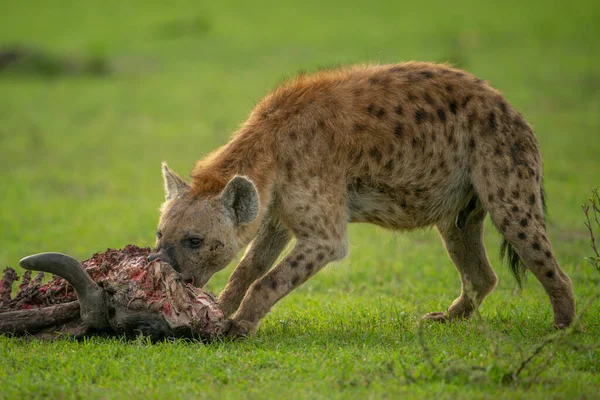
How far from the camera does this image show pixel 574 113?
14.9 m

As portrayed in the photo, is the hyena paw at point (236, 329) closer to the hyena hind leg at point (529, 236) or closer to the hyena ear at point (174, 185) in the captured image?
the hyena ear at point (174, 185)

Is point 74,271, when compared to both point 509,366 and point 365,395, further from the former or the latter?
point 509,366

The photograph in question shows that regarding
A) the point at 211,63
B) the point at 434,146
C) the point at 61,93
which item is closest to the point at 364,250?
the point at 434,146

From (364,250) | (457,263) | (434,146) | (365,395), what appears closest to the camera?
(365,395)

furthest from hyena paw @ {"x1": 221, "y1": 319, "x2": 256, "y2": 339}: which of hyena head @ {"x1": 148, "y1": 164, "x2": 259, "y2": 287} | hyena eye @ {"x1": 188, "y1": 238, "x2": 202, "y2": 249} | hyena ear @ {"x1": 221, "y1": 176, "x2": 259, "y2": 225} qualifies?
hyena ear @ {"x1": 221, "y1": 176, "x2": 259, "y2": 225}

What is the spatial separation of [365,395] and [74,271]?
1691 millimetres

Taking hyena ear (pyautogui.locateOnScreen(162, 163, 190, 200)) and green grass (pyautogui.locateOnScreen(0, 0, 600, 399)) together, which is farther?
hyena ear (pyautogui.locateOnScreen(162, 163, 190, 200))

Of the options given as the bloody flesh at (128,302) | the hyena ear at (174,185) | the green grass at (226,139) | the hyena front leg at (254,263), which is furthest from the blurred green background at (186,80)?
the bloody flesh at (128,302)

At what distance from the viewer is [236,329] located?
15.8ft

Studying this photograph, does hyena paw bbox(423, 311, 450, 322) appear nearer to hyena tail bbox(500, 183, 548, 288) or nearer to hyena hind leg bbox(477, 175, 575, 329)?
hyena tail bbox(500, 183, 548, 288)

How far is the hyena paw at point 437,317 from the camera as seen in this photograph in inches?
217

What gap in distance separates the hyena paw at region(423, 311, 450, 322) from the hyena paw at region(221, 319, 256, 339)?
125cm

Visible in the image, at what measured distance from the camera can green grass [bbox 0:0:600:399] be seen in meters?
4.12

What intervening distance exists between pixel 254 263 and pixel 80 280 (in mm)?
1278
